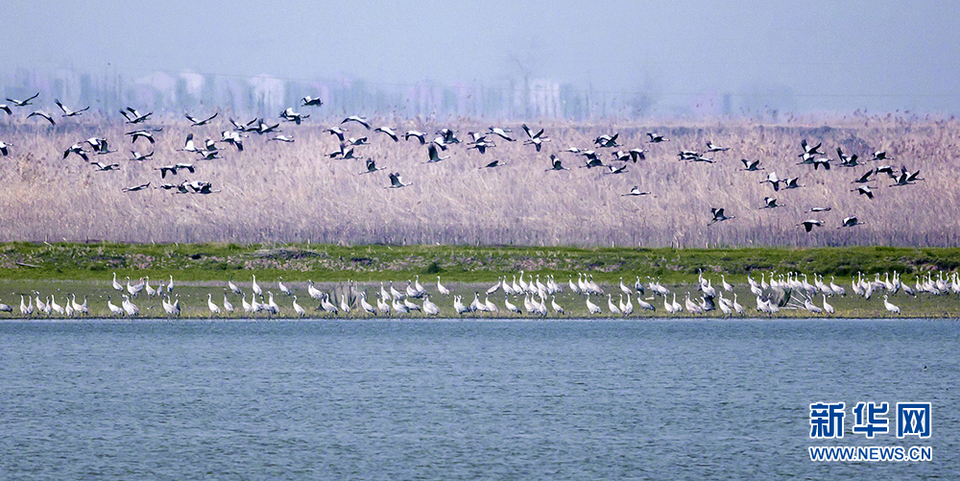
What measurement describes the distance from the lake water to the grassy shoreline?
4775 millimetres

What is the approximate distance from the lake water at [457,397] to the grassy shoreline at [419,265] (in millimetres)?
4775

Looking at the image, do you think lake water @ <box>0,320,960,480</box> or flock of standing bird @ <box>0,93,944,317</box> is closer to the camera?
lake water @ <box>0,320,960,480</box>

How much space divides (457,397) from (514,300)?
23124mm

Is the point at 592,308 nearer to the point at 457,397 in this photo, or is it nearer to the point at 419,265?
the point at 457,397

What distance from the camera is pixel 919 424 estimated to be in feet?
103

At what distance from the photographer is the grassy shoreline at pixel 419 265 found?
61688 millimetres

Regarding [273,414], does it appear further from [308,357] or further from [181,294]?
[181,294]

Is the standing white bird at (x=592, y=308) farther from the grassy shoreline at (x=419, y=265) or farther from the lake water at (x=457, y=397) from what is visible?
the grassy shoreline at (x=419, y=265)

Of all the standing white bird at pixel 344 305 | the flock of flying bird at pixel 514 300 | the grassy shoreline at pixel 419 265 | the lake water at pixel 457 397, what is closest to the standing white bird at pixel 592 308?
the flock of flying bird at pixel 514 300

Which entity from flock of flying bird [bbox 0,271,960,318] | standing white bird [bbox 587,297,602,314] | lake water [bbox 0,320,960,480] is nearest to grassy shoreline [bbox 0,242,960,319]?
flock of flying bird [bbox 0,271,960,318]

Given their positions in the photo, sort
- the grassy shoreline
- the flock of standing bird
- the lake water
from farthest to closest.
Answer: the grassy shoreline < the flock of standing bird < the lake water

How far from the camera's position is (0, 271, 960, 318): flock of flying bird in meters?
50.0

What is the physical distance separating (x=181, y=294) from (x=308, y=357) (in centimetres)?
1450

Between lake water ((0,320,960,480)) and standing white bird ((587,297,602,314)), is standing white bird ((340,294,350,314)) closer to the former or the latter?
lake water ((0,320,960,480))
